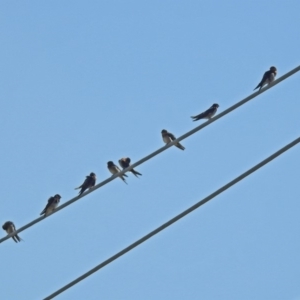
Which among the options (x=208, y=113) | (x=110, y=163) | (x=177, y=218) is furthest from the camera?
(x=110, y=163)

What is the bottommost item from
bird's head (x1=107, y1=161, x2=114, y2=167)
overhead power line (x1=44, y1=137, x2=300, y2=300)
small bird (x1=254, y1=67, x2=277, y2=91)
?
overhead power line (x1=44, y1=137, x2=300, y2=300)

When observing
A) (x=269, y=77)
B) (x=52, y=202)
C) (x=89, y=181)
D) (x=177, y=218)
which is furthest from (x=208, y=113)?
(x=177, y=218)

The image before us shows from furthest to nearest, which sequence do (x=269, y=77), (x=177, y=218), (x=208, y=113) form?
1. (x=208, y=113)
2. (x=269, y=77)
3. (x=177, y=218)

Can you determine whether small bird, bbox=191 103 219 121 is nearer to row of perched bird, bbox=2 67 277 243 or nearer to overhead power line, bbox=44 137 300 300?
row of perched bird, bbox=2 67 277 243

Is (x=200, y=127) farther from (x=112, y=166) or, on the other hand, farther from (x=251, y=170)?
(x=112, y=166)

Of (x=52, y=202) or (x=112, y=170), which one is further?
(x=112, y=170)

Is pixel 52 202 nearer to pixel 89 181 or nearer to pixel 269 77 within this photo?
pixel 89 181

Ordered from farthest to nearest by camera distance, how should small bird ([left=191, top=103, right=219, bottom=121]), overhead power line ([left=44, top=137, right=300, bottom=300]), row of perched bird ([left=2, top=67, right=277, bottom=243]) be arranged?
1. small bird ([left=191, top=103, right=219, bottom=121])
2. row of perched bird ([left=2, top=67, right=277, bottom=243])
3. overhead power line ([left=44, top=137, right=300, bottom=300])

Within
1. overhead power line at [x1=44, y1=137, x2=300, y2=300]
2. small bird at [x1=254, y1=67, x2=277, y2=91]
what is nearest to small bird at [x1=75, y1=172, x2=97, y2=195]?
small bird at [x1=254, y1=67, x2=277, y2=91]

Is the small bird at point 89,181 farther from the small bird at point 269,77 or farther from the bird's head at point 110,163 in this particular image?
the small bird at point 269,77

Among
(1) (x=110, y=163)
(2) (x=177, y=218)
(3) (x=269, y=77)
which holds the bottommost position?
(2) (x=177, y=218)

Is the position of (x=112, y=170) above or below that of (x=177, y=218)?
above

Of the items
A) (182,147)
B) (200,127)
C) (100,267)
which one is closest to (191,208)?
(100,267)

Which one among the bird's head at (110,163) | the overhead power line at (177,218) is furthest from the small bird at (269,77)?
the overhead power line at (177,218)
